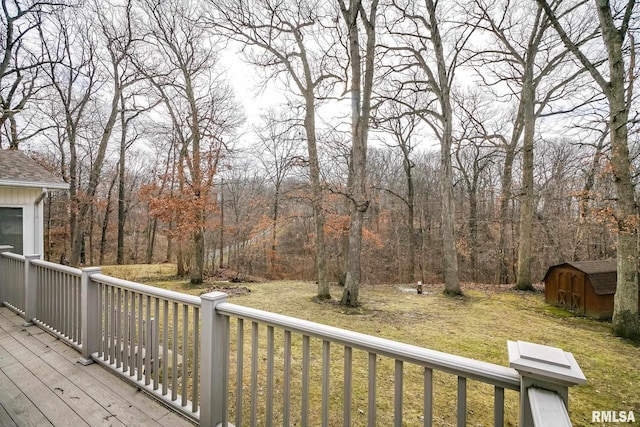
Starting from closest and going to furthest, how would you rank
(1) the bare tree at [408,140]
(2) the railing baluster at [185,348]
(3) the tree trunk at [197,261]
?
1. (2) the railing baluster at [185,348]
2. (3) the tree trunk at [197,261]
3. (1) the bare tree at [408,140]

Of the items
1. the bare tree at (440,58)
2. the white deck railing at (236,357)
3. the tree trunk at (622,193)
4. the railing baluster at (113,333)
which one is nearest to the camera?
the white deck railing at (236,357)

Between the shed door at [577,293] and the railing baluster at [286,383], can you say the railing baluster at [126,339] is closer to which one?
the railing baluster at [286,383]

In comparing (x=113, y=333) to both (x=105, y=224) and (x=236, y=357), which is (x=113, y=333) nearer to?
(x=236, y=357)

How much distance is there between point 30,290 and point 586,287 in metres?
10.2

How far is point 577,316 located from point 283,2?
1030cm

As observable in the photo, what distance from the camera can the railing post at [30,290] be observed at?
3908mm

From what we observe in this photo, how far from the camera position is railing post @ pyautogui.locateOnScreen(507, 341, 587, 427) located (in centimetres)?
102

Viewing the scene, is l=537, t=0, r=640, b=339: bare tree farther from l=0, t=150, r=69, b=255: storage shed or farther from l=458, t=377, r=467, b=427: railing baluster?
l=0, t=150, r=69, b=255: storage shed

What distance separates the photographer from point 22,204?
6789 millimetres

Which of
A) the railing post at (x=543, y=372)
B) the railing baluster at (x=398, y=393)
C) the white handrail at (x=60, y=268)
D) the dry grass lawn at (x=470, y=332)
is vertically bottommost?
the dry grass lawn at (x=470, y=332)

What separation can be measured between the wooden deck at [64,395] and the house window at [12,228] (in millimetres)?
4545

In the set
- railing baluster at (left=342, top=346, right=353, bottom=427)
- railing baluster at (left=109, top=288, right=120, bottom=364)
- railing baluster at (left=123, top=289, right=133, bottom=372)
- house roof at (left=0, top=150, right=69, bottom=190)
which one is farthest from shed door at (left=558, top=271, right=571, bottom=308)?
house roof at (left=0, top=150, right=69, bottom=190)

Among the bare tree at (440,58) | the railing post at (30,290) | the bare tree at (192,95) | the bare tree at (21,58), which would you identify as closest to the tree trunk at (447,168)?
the bare tree at (440,58)

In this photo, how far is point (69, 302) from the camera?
3334 mm
